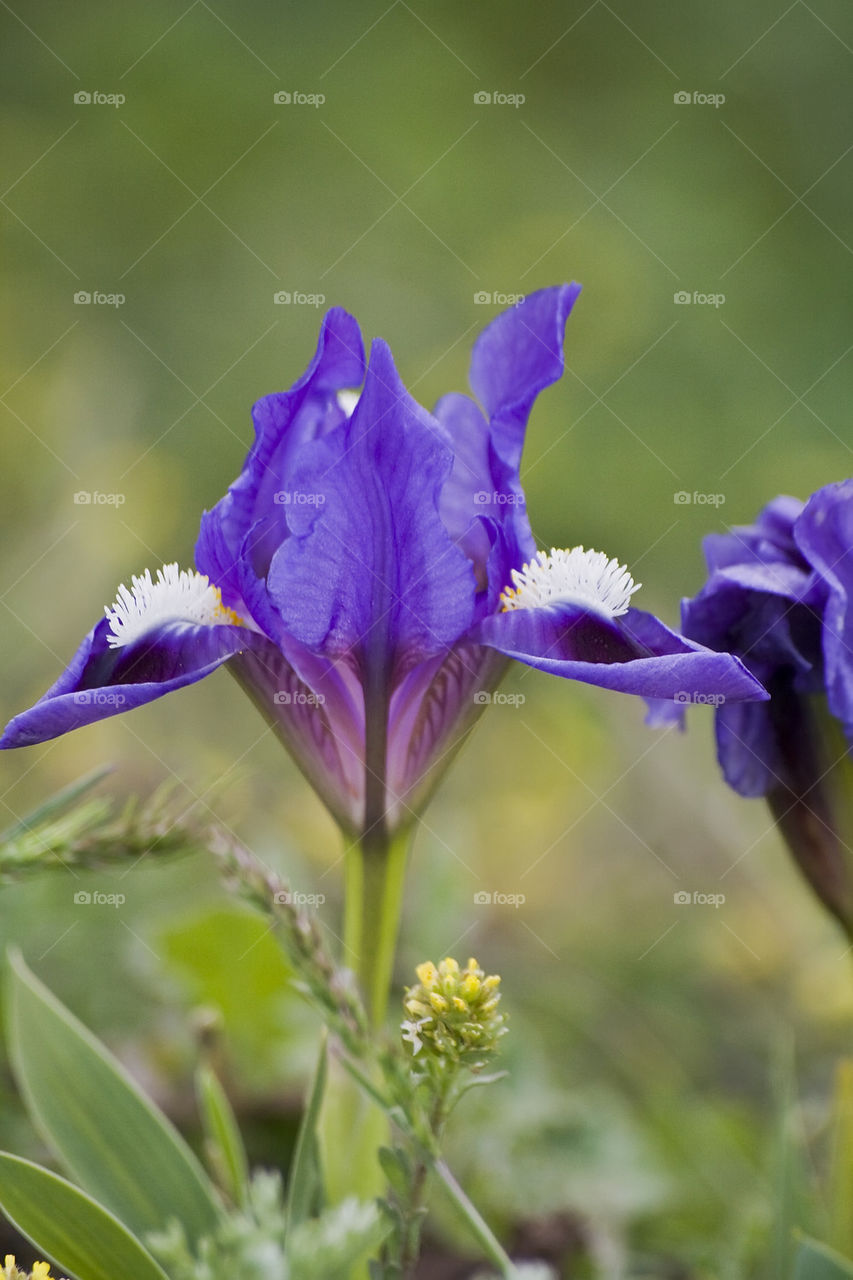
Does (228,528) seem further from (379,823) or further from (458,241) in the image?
(458,241)

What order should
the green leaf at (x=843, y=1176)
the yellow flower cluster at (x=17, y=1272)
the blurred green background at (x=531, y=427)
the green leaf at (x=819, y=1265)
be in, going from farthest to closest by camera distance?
the blurred green background at (x=531, y=427), the green leaf at (x=843, y=1176), the green leaf at (x=819, y=1265), the yellow flower cluster at (x=17, y=1272)

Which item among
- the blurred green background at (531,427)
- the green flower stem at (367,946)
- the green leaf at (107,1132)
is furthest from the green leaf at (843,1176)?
the green leaf at (107,1132)

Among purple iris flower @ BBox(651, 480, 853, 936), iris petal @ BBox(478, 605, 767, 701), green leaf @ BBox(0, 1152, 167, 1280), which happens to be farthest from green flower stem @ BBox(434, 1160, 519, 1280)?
purple iris flower @ BBox(651, 480, 853, 936)

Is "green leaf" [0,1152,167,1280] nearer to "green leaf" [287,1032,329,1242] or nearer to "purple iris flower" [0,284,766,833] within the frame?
"green leaf" [287,1032,329,1242]

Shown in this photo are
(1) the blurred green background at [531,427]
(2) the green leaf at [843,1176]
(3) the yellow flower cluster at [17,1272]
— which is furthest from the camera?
(1) the blurred green background at [531,427]

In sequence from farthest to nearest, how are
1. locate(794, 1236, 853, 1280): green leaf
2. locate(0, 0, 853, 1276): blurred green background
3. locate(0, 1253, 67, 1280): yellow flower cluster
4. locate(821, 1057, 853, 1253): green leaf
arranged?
locate(0, 0, 853, 1276): blurred green background < locate(821, 1057, 853, 1253): green leaf < locate(794, 1236, 853, 1280): green leaf < locate(0, 1253, 67, 1280): yellow flower cluster

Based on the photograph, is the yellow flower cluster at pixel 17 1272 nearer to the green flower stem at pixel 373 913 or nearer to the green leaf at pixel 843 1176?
the green flower stem at pixel 373 913
